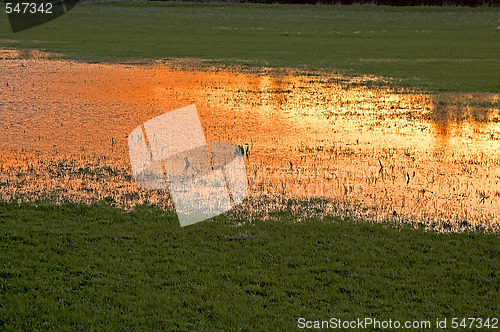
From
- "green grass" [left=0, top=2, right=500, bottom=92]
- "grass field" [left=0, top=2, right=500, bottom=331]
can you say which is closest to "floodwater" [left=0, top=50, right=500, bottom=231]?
"grass field" [left=0, top=2, right=500, bottom=331]

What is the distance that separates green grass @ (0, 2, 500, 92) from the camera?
33531 millimetres

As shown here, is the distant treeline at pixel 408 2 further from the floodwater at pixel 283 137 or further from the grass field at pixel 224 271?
the grass field at pixel 224 271

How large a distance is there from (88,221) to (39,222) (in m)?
0.84

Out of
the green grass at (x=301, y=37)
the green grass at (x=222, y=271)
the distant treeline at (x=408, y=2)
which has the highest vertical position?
the distant treeline at (x=408, y=2)

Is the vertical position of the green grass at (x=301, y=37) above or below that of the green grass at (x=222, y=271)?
above

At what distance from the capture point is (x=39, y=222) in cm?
1057

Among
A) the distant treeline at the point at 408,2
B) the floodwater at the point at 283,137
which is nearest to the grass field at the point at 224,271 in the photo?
the floodwater at the point at 283,137

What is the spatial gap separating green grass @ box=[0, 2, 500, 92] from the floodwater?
5581 mm

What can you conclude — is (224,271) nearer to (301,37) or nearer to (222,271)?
(222,271)

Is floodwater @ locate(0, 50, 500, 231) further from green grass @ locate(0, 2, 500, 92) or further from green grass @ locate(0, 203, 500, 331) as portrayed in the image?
green grass @ locate(0, 2, 500, 92)

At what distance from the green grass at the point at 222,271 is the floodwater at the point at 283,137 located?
98cm

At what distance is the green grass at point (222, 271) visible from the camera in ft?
25.5

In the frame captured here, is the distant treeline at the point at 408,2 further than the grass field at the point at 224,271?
Yes

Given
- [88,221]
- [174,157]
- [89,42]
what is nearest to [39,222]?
[88,221]
